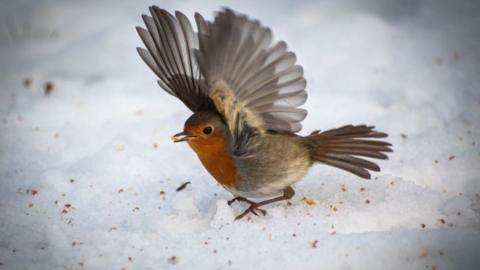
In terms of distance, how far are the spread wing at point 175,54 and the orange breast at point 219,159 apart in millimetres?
202

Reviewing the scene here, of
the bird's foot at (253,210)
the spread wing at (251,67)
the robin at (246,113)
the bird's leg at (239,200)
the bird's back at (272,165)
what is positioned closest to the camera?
the spread wing at (251,67)

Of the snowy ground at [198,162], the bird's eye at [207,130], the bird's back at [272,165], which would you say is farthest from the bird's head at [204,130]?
the snowy ground at [198,162]

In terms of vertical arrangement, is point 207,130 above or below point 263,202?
above

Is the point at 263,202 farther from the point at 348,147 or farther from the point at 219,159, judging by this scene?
the point at 348,147

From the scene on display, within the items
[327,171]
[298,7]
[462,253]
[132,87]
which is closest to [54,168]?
[132,87]

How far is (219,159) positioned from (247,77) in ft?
1.86

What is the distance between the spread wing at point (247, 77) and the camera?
8.05 ft

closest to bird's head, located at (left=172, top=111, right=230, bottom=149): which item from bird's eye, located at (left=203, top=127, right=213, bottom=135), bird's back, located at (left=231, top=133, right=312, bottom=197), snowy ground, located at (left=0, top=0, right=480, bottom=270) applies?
bird's eye, located at (left=203, top=127, right=213, bottom=135)

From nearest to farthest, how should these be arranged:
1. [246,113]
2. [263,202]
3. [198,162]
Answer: [246,113], [263,202], [198,162]

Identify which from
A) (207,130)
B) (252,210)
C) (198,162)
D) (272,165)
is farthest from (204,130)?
(198,162)

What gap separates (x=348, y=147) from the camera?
10.1 ft

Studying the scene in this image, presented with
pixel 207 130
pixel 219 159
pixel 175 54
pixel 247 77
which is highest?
pixel 175 54

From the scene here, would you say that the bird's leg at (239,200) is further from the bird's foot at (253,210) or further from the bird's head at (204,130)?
the bird's head at (204,130)

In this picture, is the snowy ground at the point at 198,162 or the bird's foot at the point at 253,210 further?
the bird's foot at the point at 253,210
